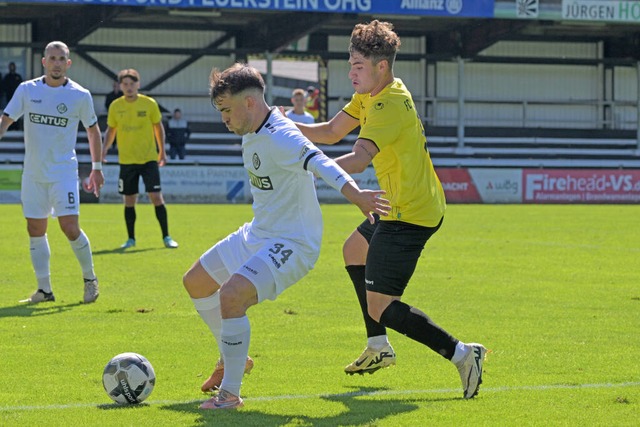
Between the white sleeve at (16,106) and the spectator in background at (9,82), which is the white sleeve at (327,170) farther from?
the spectator in background at (9,82)

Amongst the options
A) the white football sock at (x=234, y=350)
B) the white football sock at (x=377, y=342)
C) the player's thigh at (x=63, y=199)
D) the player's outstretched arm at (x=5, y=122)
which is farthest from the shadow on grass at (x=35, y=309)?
the white football sock at (x=234, y=350)

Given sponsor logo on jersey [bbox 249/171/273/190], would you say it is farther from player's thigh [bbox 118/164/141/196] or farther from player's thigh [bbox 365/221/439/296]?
player's thigh [bbox 118/164/141/196]

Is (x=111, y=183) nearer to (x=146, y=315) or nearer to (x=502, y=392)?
(x=146, y=315)

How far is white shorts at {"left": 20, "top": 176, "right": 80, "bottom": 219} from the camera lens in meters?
10.2

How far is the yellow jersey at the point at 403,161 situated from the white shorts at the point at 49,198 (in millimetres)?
4593

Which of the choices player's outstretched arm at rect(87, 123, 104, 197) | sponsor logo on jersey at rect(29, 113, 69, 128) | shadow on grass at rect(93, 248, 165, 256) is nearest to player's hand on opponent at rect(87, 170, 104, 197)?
player's outstretched arm at rect(87, 123, 104, 197)

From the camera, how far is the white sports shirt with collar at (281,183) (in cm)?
576

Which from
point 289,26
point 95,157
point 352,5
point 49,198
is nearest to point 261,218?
point 49,198

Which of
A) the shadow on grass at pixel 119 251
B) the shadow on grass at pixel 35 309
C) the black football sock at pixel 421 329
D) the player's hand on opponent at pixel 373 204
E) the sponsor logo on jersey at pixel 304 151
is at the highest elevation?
the sponsor logo on jersey at pixel 304 151

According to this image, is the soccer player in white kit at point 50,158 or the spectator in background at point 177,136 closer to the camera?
the soccer player in white kit at point 50,158

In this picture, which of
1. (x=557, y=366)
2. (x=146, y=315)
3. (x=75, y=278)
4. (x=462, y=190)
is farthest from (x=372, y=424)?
(x=462, y=190)

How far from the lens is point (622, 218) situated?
78.1 ft

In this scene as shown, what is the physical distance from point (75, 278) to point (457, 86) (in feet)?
101

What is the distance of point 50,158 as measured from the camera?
10.3m
